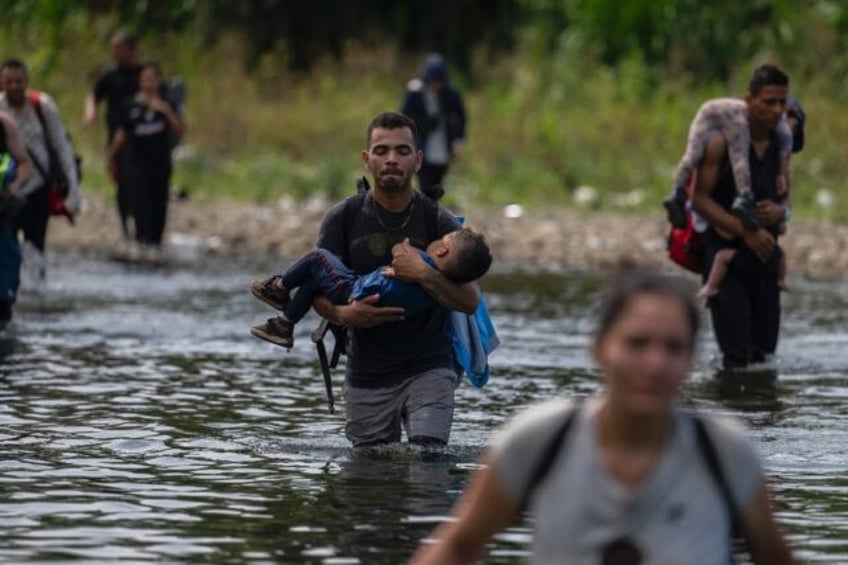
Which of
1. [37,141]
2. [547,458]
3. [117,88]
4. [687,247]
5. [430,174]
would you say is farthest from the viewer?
[430,174]

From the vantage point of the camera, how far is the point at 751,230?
13.7m

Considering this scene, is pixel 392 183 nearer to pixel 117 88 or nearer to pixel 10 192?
pixel 10 192

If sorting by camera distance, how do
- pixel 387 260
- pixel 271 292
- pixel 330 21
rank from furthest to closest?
pixel 330 21, pixel 271 292, pixel 387 260

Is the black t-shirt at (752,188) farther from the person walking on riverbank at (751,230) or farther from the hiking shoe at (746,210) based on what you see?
the hiking shoe at (746,210)

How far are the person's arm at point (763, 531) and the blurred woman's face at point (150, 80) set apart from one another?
56.1ft

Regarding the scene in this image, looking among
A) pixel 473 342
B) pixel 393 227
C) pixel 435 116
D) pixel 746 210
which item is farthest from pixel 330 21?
pixel 393 227

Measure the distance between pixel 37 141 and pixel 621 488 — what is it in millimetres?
12172

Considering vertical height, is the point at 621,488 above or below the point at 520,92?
below

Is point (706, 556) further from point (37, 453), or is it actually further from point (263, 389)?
point (263, 389)

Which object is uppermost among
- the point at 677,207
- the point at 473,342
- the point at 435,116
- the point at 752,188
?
the point at 435,116

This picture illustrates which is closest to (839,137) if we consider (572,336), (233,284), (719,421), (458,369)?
(233,284)

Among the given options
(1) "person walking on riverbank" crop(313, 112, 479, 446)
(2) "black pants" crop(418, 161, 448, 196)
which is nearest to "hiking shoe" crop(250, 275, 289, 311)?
(1) "person walking on riverbank" crop(313, 112, 479, 446)

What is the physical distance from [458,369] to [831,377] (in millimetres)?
4566

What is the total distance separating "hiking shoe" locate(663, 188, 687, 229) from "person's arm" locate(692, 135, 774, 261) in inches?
4.0
